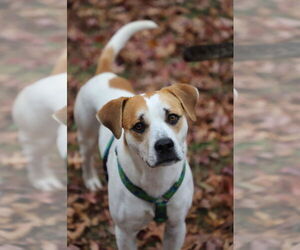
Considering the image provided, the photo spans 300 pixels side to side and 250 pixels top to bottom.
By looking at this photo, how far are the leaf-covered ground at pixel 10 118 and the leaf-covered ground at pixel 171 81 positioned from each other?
0.63 metres

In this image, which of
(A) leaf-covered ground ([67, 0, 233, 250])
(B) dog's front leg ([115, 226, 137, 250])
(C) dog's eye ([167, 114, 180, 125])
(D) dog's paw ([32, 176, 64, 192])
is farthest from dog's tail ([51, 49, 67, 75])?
(A) leaf-covered ground ([67, 0, 233, 250])

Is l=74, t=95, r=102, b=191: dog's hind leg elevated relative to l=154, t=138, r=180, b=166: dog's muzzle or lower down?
lower down

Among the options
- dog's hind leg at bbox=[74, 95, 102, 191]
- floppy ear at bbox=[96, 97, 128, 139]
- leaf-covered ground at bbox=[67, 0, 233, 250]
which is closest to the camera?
floppy ear at bbox=[96, 97, 128, 139]

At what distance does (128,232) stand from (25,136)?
70 cm

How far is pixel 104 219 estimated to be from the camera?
3.65 m

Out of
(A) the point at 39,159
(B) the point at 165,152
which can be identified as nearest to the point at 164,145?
(B) the point at 165,152

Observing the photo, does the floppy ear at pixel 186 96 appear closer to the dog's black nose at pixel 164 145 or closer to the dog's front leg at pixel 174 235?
the dog's black nose at pixel 164 145

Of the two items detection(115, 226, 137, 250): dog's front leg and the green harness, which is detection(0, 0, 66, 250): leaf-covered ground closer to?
detection(115, 226, 137, 250): dog's front leg

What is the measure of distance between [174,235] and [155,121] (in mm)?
808

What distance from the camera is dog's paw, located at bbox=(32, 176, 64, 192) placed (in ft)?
9.46

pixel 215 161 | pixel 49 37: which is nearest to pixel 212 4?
pixel 215 161

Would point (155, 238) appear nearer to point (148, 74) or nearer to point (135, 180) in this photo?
point (135, 180)

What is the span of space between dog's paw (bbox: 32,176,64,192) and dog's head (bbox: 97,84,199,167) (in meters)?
0.58

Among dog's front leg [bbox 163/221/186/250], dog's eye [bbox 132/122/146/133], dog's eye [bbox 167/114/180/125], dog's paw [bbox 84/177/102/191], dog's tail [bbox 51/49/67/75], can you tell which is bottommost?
dog's paw [bbox 84/177/102/191]
